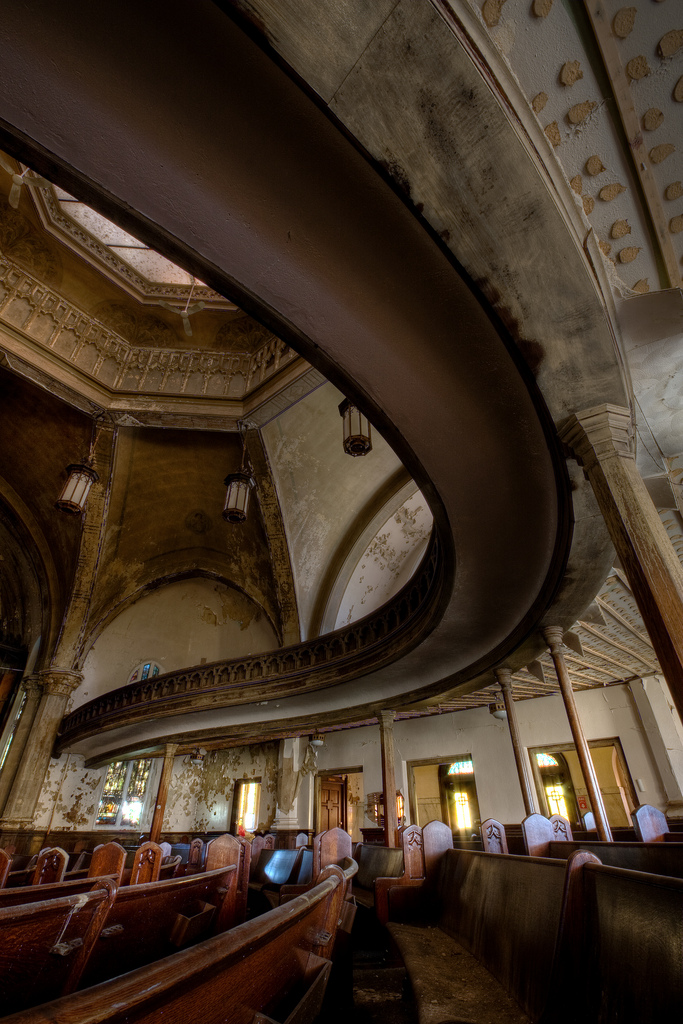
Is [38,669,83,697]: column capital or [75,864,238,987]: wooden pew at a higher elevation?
[38,669,83,697]: column capital

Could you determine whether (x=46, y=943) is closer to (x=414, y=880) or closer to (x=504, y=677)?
(x=414, y=880)

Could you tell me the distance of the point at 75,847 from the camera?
11297mm

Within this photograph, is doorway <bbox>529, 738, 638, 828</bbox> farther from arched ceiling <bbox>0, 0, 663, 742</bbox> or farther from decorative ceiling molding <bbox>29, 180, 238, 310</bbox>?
decorative ceiling molding <bbox>29, 180, 238, 310</bbox>

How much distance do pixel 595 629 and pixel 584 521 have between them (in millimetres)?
3468

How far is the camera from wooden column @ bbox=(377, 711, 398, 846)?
6.58m

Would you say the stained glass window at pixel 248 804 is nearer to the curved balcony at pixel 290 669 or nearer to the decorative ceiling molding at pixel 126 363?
the curved balcony at pixel 290 669

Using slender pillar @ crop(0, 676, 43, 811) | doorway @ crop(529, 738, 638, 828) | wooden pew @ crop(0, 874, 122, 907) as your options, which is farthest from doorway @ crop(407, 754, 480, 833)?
wooden pew @ crop(0, 874, 122, 907)

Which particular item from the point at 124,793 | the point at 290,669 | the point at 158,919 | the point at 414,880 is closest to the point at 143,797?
the point at 124,793

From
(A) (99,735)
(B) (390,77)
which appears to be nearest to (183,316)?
(B) (390,77)

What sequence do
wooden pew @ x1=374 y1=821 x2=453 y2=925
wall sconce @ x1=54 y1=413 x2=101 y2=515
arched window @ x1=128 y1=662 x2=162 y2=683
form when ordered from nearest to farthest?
wooden pew @ x1=374 y1=821 x2=453 y2=925 < wall sconce @ x1=54 y1=413 x2=101 y2=515 < arched window @ x1=128 y1=662 x2=162 y2=683

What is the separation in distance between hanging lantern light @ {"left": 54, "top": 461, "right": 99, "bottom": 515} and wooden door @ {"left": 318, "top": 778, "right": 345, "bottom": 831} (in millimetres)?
8870

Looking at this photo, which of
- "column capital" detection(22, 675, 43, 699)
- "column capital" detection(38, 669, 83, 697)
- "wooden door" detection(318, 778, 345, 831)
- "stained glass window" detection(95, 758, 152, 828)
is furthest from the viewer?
"stained glass window" detection(95, 758, 152, 828)

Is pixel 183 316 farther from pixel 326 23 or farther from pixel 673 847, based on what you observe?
pixel 673 847

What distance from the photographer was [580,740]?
470cm
